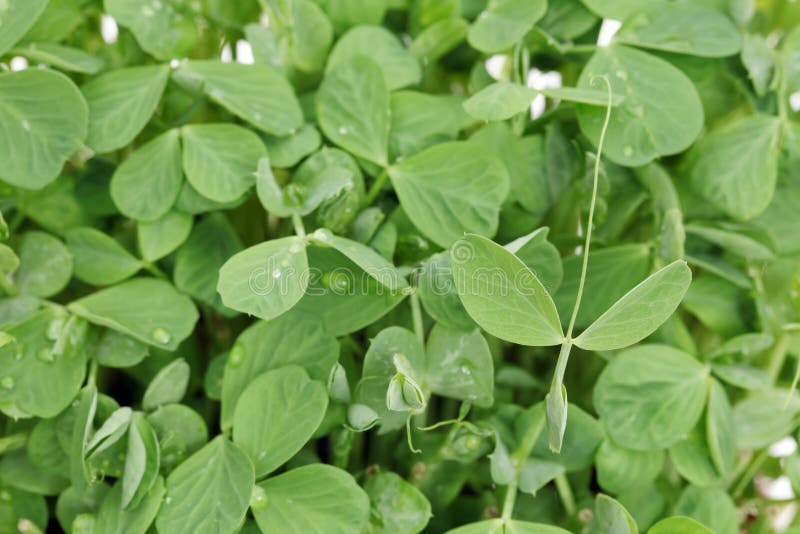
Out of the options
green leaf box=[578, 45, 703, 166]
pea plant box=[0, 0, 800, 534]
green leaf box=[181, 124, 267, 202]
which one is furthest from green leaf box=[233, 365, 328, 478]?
green leaf box=[578, 45, 703, 166]

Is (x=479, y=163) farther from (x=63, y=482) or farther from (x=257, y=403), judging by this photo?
(x=63, y=482)

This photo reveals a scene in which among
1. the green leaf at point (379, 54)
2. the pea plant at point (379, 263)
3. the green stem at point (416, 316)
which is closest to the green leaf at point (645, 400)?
the pea plant at point (379, 263)

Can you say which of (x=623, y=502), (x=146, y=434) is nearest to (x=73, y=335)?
(x=146, y=434)

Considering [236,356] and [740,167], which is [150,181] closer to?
[236,356]

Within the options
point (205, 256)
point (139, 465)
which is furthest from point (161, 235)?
point (139, 465)

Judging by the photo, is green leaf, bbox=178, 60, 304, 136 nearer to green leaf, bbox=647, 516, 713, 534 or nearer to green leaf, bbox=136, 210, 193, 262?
green leaf, bbox=136, 210, 193, 262

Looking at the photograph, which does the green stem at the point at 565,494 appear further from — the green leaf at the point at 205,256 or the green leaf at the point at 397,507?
the green leaf at the point at 205,256
